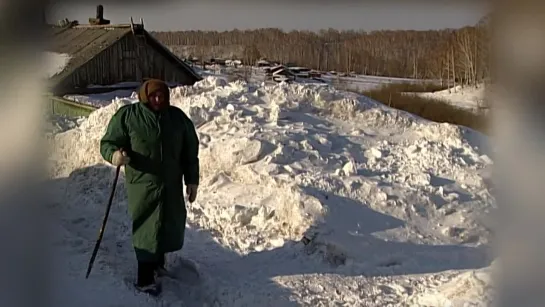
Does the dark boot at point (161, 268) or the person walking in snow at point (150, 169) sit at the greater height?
the person walking in snow at point (150, 169)

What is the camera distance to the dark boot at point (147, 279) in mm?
4336

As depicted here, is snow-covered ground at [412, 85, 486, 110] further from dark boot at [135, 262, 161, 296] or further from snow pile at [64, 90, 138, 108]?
snow pile at [64, 90, 138, 108]

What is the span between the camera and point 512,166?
3.42ft

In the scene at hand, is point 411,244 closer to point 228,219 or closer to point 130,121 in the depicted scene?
point 228,219

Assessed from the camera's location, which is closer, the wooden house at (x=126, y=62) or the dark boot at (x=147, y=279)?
the dark boot at (x=147, y=279)

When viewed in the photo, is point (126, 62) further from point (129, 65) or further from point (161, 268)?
point (161, 268)

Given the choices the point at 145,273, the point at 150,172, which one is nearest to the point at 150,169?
the point at 150,172

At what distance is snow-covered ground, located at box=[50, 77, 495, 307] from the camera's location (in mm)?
4723

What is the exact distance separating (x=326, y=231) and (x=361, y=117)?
11.8ft

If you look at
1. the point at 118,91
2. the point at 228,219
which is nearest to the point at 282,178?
the point at 228,219

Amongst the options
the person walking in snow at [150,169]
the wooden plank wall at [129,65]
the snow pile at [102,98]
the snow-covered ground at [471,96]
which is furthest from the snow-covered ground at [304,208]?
the wooden plank wall at [129,65]

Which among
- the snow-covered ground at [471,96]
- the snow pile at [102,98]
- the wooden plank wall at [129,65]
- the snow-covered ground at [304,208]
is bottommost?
the snow-covered ground at [304,208]

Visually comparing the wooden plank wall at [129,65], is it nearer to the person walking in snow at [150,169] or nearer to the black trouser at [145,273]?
the person walking in snow at [150,169]

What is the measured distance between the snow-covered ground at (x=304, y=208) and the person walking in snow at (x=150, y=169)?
0.29 metres
